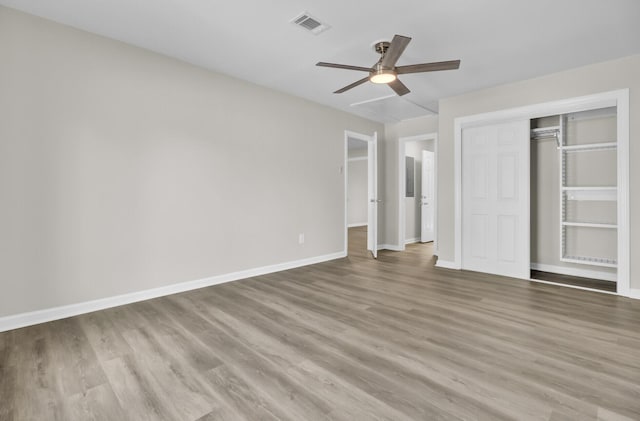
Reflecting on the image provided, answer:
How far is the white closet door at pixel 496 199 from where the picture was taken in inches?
162

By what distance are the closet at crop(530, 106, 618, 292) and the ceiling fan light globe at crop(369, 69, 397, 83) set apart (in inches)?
103

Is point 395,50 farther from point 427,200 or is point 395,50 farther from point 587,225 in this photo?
point 427,200

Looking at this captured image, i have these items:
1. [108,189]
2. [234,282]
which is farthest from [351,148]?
[108,189]

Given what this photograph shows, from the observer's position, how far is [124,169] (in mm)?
3061

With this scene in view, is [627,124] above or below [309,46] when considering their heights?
below

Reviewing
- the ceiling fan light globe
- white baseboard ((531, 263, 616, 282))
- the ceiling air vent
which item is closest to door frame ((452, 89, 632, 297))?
white baseboard ((531, 263, 616, 282))

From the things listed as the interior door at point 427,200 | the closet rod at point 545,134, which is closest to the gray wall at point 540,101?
the closet rod at point 545,134

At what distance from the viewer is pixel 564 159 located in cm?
406

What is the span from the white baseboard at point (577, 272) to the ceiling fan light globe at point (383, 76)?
140 inches

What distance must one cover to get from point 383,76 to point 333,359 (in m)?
2.41

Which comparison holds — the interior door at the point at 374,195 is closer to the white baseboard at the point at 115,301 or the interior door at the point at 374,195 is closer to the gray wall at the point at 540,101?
the gray wall at the point at 540,101

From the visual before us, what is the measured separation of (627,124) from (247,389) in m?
4.46

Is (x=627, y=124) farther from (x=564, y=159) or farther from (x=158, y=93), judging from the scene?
(x=158, y=93)

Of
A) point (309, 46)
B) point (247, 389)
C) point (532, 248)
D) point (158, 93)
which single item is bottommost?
point (247, 389)
